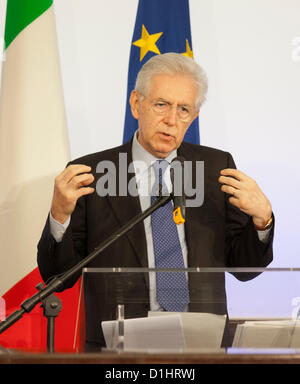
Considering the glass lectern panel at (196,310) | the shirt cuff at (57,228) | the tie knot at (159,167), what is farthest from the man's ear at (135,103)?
the glass lectern panel at (196,310)

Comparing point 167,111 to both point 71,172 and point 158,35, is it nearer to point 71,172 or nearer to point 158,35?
point 71,172

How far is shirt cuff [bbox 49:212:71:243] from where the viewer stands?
2.38 meters

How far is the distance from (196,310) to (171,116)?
1.11 metres

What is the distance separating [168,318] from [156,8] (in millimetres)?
2297

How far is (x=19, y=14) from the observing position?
11.2ft

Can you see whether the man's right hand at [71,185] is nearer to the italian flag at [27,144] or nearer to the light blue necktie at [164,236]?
the light blue necktie at [164,236]

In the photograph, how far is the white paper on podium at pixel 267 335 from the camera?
1.71 m

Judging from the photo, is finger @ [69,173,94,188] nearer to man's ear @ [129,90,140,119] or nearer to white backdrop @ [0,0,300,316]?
man's ear @ [129,90,140,119]

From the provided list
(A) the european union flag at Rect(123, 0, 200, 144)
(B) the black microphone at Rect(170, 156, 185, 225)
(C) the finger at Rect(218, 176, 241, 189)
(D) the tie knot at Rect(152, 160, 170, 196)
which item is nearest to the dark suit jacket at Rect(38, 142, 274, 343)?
(D) the tie knot at Rect(152, 160, 170, 196)

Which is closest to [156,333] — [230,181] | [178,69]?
[230,181]

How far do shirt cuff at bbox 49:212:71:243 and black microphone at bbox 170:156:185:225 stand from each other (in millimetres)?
581

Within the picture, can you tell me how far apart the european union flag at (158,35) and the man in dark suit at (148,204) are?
59 centimetres

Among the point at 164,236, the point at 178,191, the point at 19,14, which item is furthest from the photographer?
the point at 19,14
